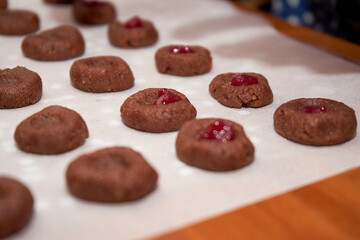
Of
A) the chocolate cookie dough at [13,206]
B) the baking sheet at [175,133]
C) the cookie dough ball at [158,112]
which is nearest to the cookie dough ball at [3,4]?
the baking sheet at [175,133]

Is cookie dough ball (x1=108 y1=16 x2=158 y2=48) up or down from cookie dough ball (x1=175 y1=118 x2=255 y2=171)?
down

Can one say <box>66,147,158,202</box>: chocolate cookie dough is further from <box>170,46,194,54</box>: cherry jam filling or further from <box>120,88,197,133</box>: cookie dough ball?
<box>170,46,194,54</box>: cherry jam filling

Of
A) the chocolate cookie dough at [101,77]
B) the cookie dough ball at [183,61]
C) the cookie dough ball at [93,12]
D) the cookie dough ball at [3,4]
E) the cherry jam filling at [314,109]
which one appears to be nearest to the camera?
the cherry jam filling at [314,109]

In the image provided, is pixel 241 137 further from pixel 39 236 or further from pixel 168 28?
pixel 168 28

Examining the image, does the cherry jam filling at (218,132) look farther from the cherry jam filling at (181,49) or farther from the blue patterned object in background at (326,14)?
the blue patterned object in background at (326,14)

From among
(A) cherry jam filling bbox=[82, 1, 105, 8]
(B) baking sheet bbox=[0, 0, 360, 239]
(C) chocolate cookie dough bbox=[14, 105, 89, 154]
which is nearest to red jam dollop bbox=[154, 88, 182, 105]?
(B) baking sheet bbox=[0, 0, 360, 239]

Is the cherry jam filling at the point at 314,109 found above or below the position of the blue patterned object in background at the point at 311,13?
above

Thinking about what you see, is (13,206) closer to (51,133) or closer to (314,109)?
(51,133)

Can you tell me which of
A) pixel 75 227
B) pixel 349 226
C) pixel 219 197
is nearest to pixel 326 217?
pixel 349 226
